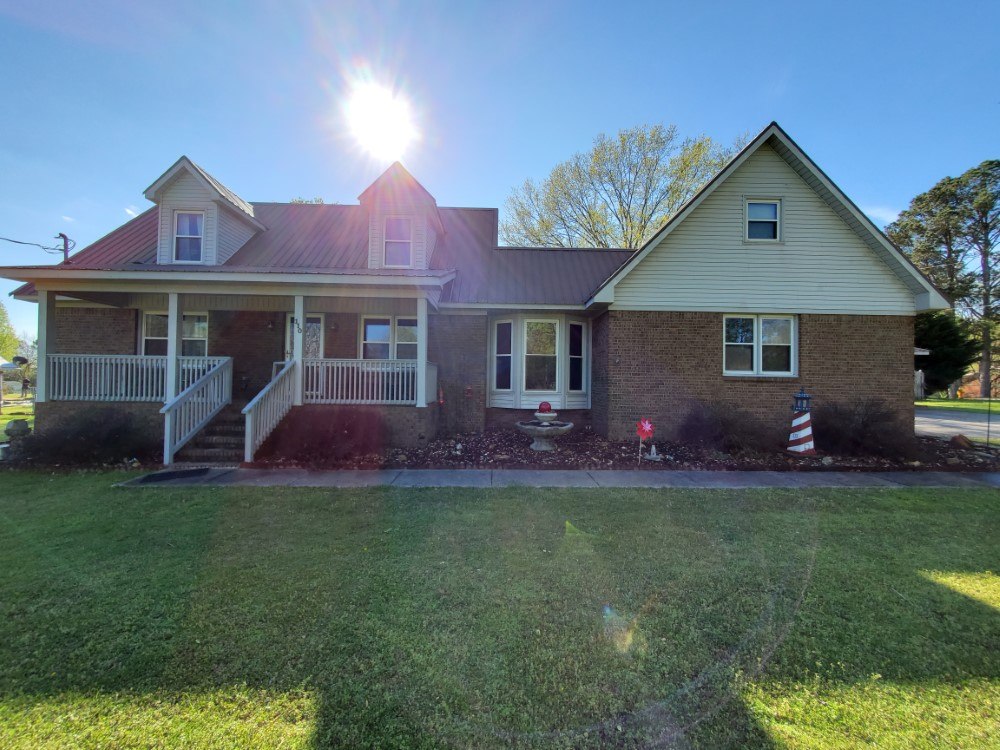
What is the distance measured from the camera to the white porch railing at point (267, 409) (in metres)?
8.23

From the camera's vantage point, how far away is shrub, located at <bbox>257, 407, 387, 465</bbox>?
8.48 m

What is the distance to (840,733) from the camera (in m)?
2.18

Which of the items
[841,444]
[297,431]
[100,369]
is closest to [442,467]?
[297,431]

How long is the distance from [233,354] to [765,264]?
13.2m

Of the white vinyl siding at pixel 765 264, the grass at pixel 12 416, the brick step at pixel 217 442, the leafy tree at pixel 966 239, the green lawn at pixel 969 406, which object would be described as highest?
the leafy tree at pixel 966 239

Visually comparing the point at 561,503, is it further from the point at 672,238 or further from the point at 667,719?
the point at 672,238

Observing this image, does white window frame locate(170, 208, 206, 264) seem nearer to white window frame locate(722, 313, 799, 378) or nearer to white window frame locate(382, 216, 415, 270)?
white window frame locate(382, 216, 415, 270)

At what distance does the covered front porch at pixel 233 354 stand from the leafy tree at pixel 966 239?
39.6m

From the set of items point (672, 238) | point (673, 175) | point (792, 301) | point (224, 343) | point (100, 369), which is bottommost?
point (100, 369)

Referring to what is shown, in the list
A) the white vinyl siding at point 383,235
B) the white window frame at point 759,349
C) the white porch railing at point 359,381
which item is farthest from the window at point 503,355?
the white window frame at point 759,349

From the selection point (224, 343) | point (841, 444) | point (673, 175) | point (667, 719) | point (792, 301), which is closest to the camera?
point (667, 719)

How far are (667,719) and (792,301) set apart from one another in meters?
10.6

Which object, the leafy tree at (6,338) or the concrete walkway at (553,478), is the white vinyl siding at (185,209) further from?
the leafy tree at (6,338)

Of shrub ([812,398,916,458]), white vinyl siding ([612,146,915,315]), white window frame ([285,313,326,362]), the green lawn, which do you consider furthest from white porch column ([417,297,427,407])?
the green lawn
